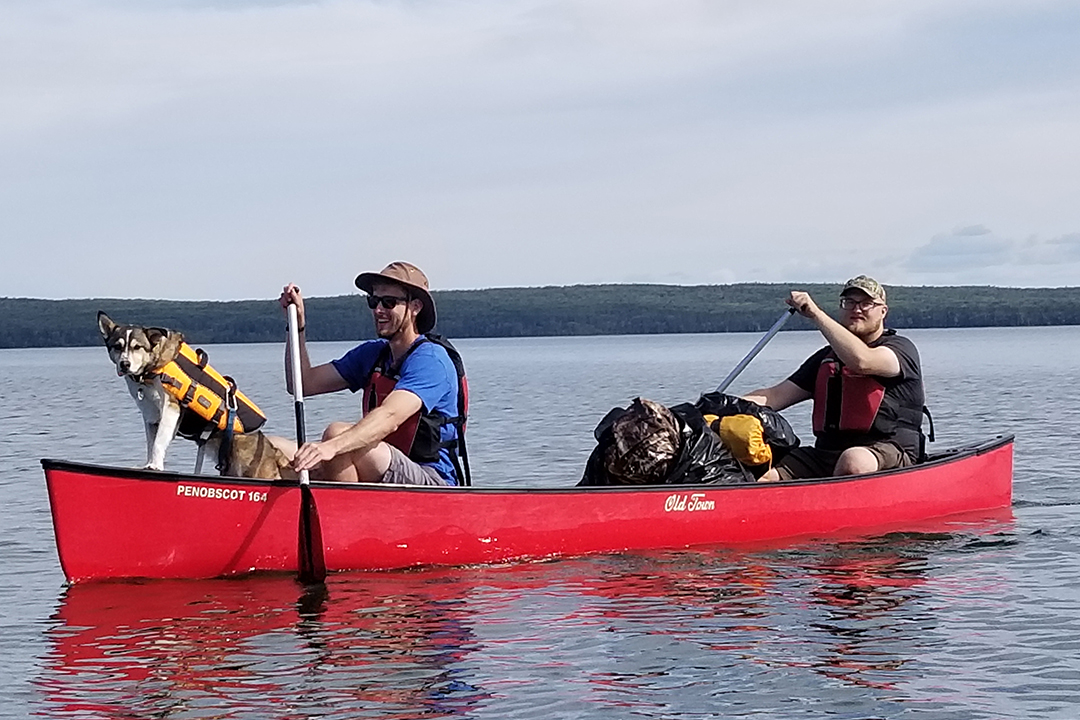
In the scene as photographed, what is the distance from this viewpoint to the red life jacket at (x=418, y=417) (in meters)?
8.76

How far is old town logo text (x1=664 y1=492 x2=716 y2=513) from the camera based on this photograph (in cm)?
959

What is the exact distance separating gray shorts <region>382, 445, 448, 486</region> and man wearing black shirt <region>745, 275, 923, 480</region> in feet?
8.43

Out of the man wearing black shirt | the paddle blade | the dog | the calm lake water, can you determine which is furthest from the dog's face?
the man wearing black shirt

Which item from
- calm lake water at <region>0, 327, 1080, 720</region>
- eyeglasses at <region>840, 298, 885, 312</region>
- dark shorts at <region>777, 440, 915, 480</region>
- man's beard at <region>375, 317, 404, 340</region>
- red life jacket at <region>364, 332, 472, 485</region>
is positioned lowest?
calm lake water at <region>0, 327, 1080, 720</region>

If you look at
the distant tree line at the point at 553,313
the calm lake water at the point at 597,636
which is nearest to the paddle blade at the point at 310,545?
the calm lake water at the point at 597,636

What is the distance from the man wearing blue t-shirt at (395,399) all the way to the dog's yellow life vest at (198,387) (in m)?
0.47

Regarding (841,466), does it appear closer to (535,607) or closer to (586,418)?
(535,607)

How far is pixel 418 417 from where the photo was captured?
28.7 ft

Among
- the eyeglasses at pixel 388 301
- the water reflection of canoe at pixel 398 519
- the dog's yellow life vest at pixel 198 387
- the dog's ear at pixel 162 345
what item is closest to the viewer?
the dog's ear at pixel 162 345

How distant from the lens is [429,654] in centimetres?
746

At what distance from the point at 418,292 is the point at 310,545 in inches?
61.9

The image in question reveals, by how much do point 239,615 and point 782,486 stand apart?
144 inches

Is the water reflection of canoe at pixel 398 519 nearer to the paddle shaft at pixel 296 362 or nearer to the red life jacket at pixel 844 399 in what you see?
the red life jacket at pixel 844 399

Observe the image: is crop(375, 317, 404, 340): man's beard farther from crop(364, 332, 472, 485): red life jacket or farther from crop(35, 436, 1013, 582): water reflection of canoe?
crop(35, 436, 1013, 582): water reflection of canoe
